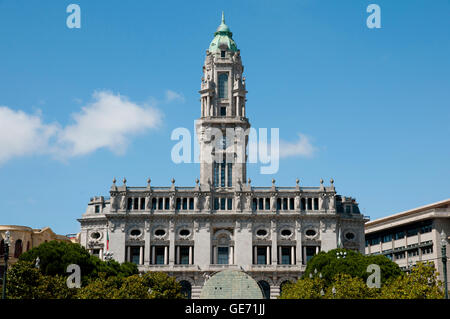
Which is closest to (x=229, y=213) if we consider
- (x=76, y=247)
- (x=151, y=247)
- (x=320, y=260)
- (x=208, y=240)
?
(x=208, y=240)

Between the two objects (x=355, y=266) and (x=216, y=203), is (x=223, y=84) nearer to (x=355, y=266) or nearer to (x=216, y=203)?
(x=216, y=203)

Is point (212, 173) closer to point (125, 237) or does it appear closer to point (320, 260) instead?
point (125, 237)

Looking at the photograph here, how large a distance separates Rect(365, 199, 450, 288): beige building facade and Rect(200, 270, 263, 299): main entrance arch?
47153 millimetres

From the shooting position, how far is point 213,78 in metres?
146

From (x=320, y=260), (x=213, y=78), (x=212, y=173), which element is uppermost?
(x=213, y=78)

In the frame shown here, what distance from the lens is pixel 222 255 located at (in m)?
131

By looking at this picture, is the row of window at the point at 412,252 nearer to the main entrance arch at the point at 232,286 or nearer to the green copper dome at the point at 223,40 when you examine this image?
the main entrance arch at the point at 232,286

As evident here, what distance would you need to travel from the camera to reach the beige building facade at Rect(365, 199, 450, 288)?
13450cm

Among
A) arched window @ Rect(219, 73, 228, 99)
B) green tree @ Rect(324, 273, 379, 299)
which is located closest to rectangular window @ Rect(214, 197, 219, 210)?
arched window @ Rect(219, 73, 228, 99)

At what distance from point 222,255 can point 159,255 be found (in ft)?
43.1

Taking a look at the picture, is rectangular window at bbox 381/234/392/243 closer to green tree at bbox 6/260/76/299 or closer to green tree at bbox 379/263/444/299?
green tree at bbox 379/263/444/299
